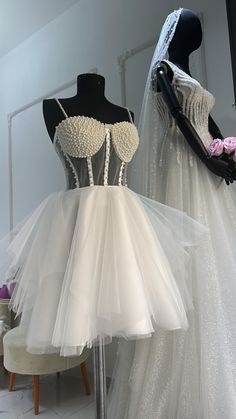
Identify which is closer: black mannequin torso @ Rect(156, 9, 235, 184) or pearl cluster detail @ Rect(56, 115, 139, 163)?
pearl cluster detail @ Rect(56, 115, 139, 163)

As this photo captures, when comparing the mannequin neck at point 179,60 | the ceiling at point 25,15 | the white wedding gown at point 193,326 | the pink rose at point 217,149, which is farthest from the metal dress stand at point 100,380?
the ceiling at point 25,15

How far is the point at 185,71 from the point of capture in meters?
1.31

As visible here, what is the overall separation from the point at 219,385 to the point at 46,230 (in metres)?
0.65

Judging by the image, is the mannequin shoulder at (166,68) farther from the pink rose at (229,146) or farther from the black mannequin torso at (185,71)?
the pink rose at (229,146)

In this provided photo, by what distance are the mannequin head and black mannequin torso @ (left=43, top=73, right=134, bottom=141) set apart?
0.35 meters

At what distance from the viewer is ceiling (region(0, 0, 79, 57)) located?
221 cm

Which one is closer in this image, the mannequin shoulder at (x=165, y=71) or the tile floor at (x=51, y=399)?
the mannequin shoulder at (x=165, y=71)

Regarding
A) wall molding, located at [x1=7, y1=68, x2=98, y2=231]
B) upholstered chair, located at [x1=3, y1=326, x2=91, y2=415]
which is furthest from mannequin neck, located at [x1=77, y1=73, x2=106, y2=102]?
wall molding, located at [x1=7, y1=68, x2=98, y2=231]

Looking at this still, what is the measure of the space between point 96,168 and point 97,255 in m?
0.29

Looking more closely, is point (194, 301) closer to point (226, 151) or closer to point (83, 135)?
point (226, 151)

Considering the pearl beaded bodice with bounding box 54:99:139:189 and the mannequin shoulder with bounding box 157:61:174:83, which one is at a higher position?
the mannequin shoulder with bounding box 157:61:174:83

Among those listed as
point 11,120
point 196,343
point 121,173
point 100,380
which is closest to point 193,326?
point 196,343

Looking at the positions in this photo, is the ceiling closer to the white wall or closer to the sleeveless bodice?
the white wall

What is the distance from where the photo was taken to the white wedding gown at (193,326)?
0.98 m
